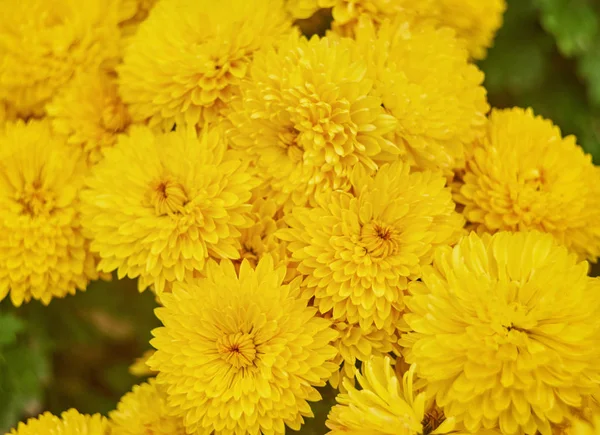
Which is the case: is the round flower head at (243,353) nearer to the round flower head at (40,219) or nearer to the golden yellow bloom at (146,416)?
the golden yellow bloom at (146,416)

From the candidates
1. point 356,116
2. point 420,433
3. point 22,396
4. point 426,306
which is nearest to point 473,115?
point 356,116

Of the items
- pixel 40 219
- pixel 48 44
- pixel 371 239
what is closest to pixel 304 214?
pixel 371 239

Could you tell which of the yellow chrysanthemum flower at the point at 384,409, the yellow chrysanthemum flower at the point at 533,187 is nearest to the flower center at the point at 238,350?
the yellow chrysanthemum flower at the point at 384,409

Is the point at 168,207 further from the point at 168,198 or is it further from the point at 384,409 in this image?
the point at 384,409

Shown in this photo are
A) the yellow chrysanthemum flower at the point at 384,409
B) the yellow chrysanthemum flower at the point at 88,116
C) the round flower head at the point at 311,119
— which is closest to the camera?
the yellow chrysanthemum flower at the point at 384,409

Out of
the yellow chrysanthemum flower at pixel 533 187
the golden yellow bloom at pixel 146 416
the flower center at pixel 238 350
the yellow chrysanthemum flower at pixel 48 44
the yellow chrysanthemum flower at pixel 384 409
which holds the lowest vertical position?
the golden yellow bloom at pixel 146 416

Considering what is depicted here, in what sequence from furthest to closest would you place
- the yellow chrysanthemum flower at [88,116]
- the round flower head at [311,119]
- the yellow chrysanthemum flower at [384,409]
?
the yellow chrysanthemum flower at [88,116]
the round flower head at [311,119]
the yellow chrysanthemum flower at [384,409]
